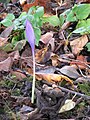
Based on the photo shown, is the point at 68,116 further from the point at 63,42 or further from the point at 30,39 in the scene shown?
the point at 63,42

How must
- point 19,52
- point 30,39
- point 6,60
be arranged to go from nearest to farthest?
point 30,39 < point 6,60 < point 19,52

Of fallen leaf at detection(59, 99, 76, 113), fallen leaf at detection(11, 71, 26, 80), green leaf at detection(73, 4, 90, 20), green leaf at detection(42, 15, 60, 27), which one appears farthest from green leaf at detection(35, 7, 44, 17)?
fallen leaf at detection(59, 99, 76, 113)

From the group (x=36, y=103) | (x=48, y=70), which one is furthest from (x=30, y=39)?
(x=36, y=103)

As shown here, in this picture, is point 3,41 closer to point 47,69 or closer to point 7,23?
point 7,23

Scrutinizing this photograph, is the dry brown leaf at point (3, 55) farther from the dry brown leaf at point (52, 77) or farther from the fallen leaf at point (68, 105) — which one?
the fallen leaf at point (68, 105)

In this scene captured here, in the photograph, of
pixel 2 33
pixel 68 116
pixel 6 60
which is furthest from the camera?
pixel 2 33

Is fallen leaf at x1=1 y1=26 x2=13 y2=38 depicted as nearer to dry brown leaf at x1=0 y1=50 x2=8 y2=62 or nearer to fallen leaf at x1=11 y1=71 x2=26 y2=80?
dry brown leaf at x1=0 y1=50 x2=8 y2=62

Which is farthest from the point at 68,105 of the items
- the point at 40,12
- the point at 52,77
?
the point at 40,12
